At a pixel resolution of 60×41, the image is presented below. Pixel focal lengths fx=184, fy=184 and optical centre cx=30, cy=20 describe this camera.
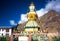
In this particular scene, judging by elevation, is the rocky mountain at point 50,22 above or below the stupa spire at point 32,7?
below

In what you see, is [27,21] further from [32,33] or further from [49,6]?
[49,6]

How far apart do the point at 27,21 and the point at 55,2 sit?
886 mm

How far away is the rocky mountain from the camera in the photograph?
4688 mm

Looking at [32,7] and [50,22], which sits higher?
[32,7]

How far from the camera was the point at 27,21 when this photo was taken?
4.89m

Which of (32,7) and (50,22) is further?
(32,7)

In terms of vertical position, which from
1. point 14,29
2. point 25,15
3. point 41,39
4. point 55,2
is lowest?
point 41,39

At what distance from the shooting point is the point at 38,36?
469 centimetres

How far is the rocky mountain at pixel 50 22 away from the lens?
15.4 feet

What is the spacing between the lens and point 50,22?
4730 millimetres

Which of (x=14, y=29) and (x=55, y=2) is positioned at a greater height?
(x=55, y=2)

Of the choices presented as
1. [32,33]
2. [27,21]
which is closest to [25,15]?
[27,21]

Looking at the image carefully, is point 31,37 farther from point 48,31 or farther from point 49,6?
point 49,6

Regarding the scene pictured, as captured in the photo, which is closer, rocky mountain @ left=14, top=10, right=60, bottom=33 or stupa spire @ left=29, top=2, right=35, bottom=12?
rocky mountain @ left=14, top=10, right=60, bottom=33
